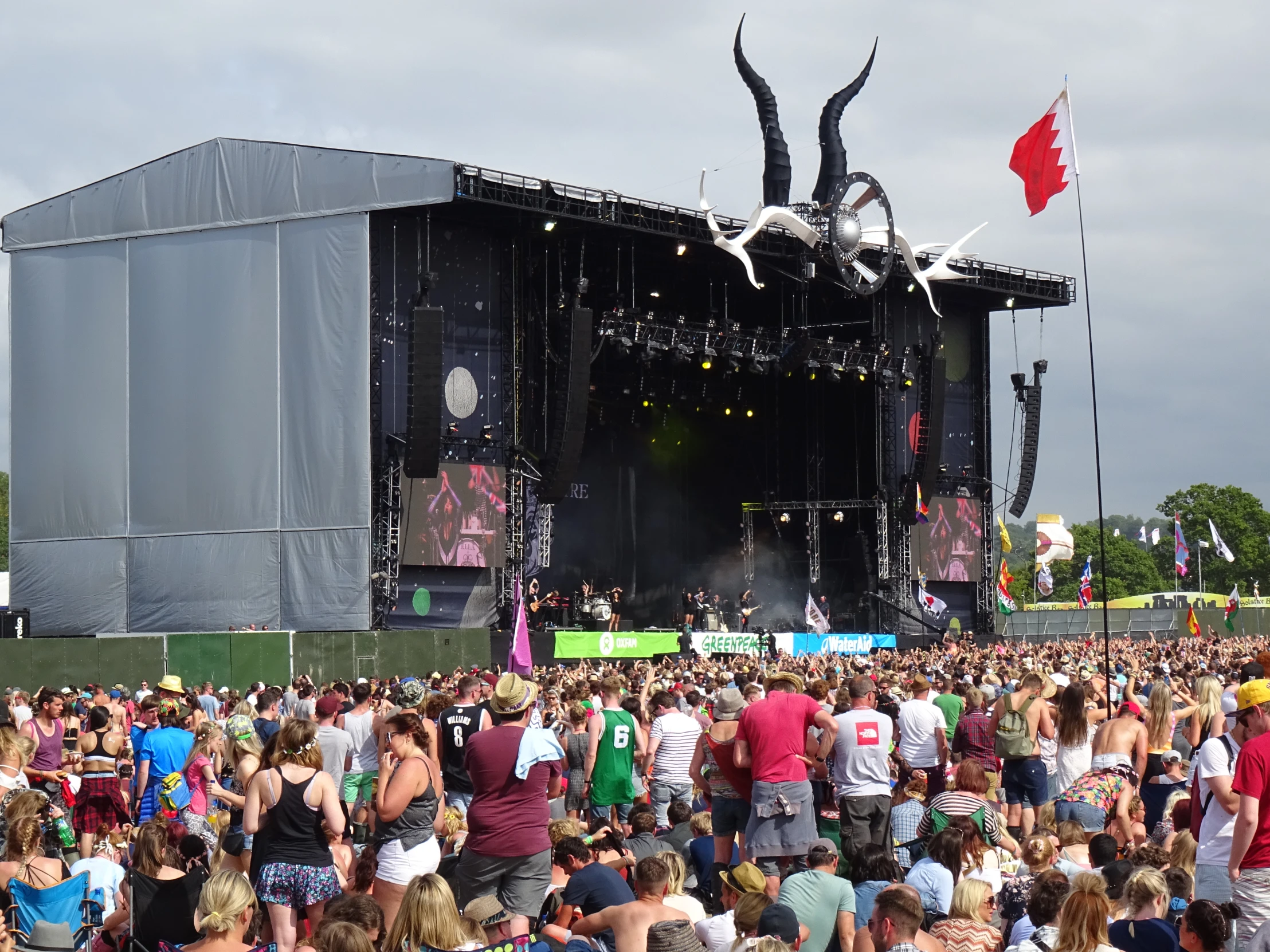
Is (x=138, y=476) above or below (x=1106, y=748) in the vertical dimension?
above

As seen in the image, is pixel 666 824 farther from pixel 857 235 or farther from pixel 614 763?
pixel 857 235

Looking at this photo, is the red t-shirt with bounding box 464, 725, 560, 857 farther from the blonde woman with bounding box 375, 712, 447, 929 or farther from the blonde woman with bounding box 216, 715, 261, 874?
the blonde woman with bounding box 216, 715, 261, 874

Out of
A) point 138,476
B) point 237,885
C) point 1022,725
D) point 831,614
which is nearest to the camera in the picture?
point 237,885

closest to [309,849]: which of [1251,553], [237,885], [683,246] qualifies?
[237,885]

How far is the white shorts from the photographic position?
7.55 meters

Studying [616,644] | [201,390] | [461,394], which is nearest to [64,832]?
[461,394]

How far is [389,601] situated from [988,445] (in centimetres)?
1749

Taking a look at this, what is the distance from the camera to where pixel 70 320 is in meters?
33.6

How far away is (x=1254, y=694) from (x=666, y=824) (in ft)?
17.8

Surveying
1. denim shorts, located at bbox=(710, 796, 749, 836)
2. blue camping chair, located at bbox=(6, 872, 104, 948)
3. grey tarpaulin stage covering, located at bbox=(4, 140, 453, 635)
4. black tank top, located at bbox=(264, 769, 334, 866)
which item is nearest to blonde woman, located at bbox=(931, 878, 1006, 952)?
denim shorts, located at bbox=(710, 796, 749, 836)

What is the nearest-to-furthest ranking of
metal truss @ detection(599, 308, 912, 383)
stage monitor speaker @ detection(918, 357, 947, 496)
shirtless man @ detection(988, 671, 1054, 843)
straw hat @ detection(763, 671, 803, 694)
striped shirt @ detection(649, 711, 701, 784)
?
straw hat @ detection(763, 671, 803, 694), shirtless man @ detection(988, 671, 1054, 843), striped shirt @ detection(649, 711, 701, 784), metal truss @ detection(599, 308, 912, 383), stage monitor speaker @ detection(918, 357, 947, 496)

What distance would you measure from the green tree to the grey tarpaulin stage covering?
85.0m

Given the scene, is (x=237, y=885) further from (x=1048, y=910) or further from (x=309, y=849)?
(x=1048, y=910)

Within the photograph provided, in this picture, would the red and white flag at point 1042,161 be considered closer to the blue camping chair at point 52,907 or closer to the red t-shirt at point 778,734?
the red t-shirt at point 778,734
